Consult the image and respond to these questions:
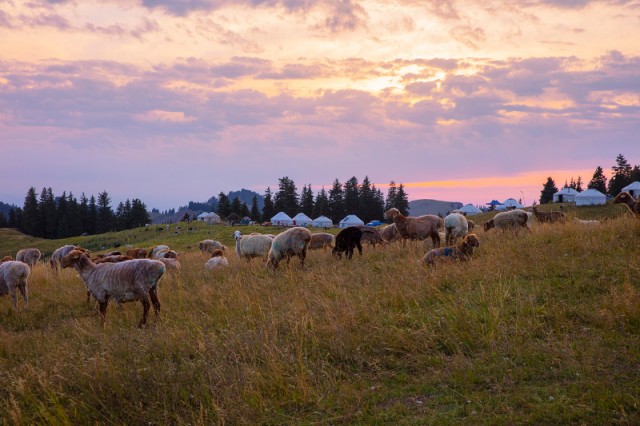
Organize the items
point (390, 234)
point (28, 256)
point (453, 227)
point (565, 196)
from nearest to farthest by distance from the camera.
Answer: point (453, 227), point (390, 234), point (28, 256), point (565, 196)

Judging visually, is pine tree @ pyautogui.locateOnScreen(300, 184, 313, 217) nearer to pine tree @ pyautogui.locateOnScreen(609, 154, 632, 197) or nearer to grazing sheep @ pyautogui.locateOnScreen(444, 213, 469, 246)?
pine tree @ pyautogui.locateOnScreen(609, 154, 632, 197)

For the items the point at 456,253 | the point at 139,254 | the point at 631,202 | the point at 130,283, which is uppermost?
the point at 631,202

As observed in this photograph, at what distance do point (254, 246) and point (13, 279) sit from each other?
9402 millimetres

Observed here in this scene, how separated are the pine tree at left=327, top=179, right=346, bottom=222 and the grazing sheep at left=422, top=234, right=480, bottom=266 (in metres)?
93.1

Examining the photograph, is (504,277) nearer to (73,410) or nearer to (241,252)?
(73,410)

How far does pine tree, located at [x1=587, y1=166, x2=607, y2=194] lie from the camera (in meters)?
97.6

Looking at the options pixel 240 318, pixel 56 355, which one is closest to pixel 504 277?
pixel 240 318

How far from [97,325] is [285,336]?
18.7 feet

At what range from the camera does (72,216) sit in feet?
370

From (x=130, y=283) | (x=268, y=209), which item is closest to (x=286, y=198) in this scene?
(x=268, y=209)

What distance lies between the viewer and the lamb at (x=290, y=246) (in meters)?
16.2

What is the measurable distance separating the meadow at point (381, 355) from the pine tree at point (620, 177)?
96.6 meters

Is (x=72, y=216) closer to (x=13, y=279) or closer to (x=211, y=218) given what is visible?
(x=211, y=218)

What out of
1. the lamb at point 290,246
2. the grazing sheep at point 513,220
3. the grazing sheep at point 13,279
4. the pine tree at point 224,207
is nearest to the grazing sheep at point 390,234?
the grazing sheep at point 513,220
